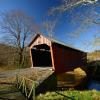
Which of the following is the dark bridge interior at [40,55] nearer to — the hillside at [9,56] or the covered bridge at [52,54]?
the covered bridge at [52,54]

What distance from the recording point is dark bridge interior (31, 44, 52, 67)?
23.0m

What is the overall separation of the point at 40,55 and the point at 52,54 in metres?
5.64

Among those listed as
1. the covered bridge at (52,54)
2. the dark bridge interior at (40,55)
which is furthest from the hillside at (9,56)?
the covered bridge at (52,54)

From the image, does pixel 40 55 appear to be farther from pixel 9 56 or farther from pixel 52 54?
pixel 9 56

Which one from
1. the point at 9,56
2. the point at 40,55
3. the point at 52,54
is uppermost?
the point at 52,54

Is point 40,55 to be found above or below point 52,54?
below

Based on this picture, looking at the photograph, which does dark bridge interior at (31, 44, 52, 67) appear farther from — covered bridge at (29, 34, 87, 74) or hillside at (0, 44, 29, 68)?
hillside at (0, 44, 29, 68)

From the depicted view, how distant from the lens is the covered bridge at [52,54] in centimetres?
1858

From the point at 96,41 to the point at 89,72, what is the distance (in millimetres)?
23870

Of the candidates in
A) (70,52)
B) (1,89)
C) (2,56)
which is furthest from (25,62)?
(1,89)

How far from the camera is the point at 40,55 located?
23.9 m

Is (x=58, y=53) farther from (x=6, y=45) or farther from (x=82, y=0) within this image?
(x=6, y=45)

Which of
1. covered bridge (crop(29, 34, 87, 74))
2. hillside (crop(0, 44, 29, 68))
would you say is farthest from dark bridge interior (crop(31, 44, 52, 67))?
hillside (crop(0, 44, 29, 68))

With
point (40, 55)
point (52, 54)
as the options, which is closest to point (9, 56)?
point (40, 55)
